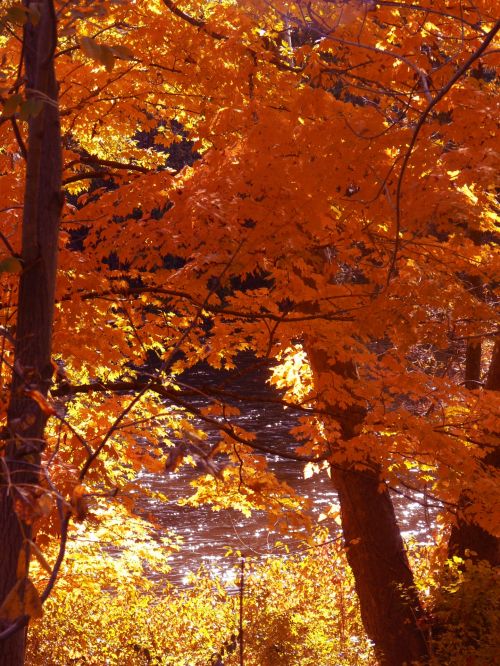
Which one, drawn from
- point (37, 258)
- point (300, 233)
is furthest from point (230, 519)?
point (37, 258)

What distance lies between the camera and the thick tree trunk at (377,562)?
22.5 ft

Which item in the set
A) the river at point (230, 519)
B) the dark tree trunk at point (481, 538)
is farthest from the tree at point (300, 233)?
the river at point (230, 519)

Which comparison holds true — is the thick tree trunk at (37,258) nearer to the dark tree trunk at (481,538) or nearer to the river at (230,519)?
the dark tree trunk at (481,538)

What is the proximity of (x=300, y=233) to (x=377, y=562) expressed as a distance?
3.94 m

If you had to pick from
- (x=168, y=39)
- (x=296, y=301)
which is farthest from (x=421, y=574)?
(x=168, y=39)

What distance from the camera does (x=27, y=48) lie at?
273 centimetres

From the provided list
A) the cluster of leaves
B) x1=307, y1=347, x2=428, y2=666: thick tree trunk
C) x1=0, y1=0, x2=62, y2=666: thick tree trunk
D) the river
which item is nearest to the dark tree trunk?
x1=307, y1=347, x2=428, y2=666: thick tree trunk

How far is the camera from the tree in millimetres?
4387

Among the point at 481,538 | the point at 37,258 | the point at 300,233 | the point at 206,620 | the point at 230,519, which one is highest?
the point at 230,519

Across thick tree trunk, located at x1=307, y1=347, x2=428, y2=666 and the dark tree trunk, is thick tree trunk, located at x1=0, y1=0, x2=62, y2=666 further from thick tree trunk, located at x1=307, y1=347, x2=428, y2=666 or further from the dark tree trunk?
the dark tree trunk

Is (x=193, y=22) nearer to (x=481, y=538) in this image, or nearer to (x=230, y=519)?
(x=481, y=538)

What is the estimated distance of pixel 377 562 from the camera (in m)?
7.01

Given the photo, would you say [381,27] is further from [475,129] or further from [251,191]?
[251,191]

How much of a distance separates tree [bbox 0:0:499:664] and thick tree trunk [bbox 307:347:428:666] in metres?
0.02
